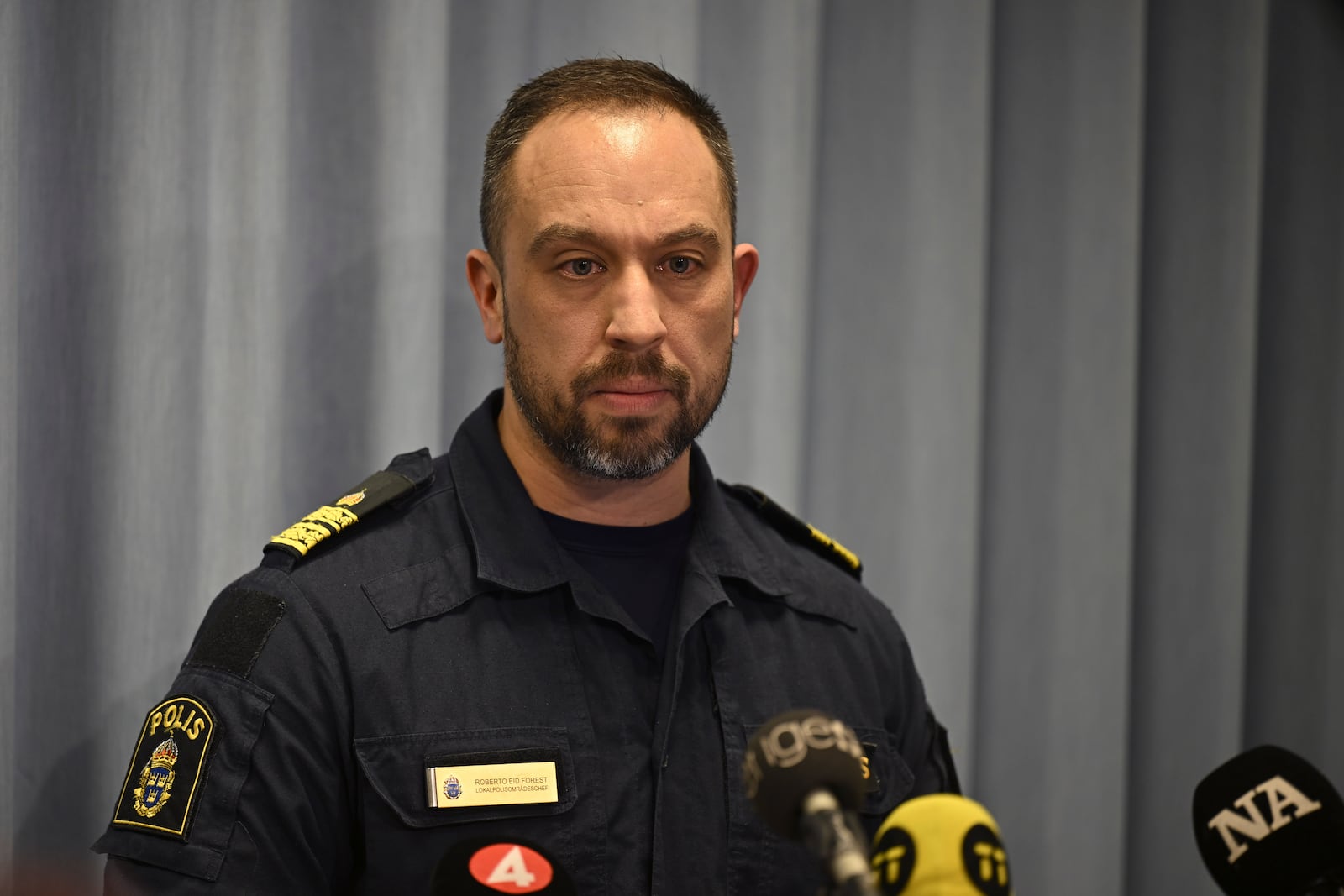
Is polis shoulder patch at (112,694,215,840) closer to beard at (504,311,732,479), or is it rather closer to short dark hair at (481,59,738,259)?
beard at (504,311,732,479)

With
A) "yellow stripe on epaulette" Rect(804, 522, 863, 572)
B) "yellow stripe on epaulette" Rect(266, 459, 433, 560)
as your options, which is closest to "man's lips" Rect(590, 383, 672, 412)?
"yellow stripe on epaulette" Rect(266, 459, 433, 560)

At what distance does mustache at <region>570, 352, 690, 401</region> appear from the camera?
133 cm

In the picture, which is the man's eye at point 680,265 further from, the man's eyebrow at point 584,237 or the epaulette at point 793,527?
the epaulette at point 793,527

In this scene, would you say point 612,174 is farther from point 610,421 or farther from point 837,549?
Result: point 837,549

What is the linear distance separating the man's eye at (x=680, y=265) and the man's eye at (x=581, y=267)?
8 cm

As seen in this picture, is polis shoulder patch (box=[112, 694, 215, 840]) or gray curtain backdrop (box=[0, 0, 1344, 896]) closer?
polis shoulder patch (box=[112, 694, 215, 840])

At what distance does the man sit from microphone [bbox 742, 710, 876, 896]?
492 mm

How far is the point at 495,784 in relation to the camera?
1238mm

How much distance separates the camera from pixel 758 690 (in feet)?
4.51

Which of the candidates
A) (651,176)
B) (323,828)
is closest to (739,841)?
(323,828)

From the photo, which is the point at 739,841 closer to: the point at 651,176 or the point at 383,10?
the point at 651,176

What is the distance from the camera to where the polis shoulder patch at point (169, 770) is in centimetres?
113

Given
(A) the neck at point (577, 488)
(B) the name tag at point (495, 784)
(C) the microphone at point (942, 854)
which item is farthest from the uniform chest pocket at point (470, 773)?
(C) the microphone at point (942, 854)

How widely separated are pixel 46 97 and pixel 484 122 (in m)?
0.53
